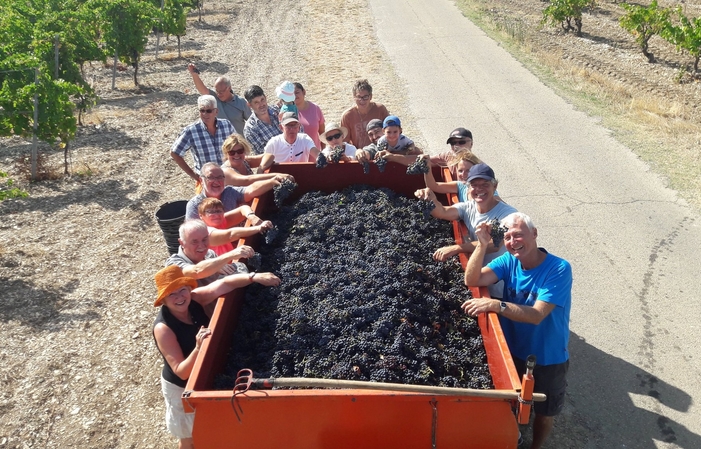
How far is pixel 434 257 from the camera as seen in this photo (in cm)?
477

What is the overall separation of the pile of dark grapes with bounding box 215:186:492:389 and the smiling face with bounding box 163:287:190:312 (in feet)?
1.61

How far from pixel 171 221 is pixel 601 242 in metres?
5.55

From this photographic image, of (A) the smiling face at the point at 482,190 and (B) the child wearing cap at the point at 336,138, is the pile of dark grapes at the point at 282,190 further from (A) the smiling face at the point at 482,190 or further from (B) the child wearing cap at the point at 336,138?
(A) the smiling face at the point at 482,190

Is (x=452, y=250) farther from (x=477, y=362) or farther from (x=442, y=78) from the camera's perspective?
(x=442, y=78)

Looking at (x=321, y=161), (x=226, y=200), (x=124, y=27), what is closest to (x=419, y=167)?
(x=321, y=161)

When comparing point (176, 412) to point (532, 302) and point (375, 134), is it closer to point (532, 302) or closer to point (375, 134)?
point (532, 302)

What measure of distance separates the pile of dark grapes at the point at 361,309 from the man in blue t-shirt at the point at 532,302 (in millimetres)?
302

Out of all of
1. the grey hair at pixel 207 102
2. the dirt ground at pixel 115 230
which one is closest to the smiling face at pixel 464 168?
the grey hair at pixel 207 102

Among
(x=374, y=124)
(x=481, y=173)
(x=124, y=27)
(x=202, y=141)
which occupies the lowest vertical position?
(x=124, y=27)

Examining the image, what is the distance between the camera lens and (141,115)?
1401 centimetres

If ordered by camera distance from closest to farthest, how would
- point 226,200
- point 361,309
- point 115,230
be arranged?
point 361,309 → point 226,200 → point 115,230

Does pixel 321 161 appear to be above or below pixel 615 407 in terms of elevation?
above

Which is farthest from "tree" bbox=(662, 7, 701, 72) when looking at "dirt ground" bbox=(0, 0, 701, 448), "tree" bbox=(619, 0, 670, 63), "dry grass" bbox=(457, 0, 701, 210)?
"dirt ground" bbox=(0, 0, 701, 448)

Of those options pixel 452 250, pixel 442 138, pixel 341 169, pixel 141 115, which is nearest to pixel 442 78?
pixel 442 138
